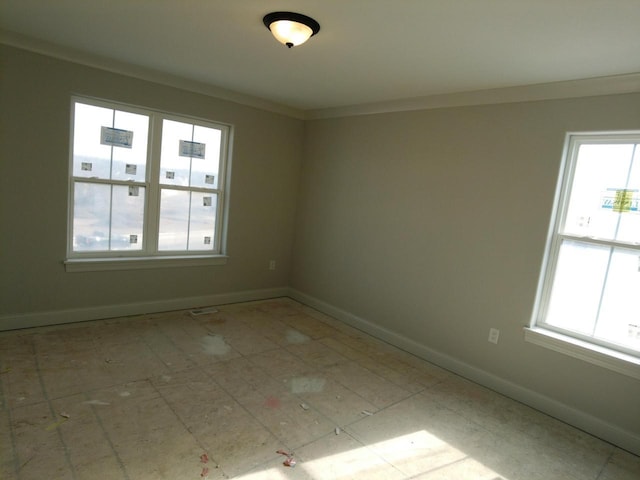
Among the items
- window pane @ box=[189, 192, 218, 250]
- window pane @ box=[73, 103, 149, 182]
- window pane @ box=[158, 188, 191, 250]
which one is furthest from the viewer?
window pane @ box=[189, 192, 218, 250]

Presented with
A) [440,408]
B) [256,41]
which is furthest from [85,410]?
[256,41]

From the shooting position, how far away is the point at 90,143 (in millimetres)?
3664

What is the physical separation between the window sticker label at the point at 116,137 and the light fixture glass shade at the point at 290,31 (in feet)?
7.17

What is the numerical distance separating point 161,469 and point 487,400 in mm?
2419

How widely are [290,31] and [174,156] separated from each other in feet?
7.74

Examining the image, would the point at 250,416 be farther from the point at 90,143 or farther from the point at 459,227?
the point at 90,143

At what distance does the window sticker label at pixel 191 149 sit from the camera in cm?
422

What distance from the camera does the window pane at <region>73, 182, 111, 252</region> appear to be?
3.69 metres

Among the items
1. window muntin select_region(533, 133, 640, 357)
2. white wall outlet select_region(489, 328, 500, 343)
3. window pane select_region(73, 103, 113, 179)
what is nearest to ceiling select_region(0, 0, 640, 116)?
window pane select_region(73, 103, 113, 179)

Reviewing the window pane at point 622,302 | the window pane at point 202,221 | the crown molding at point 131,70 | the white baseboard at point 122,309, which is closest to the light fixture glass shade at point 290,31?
the crown molding at point 131,70

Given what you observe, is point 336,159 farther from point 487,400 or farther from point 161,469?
point 161,469

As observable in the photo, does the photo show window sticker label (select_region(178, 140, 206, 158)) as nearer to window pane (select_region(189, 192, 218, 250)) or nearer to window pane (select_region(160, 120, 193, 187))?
window pane (select_region(160, 120, 193, 187))

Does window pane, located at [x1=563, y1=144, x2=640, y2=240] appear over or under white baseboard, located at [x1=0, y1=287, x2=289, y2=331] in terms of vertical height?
over

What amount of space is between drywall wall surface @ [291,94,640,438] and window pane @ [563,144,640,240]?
Answer: 19cm
